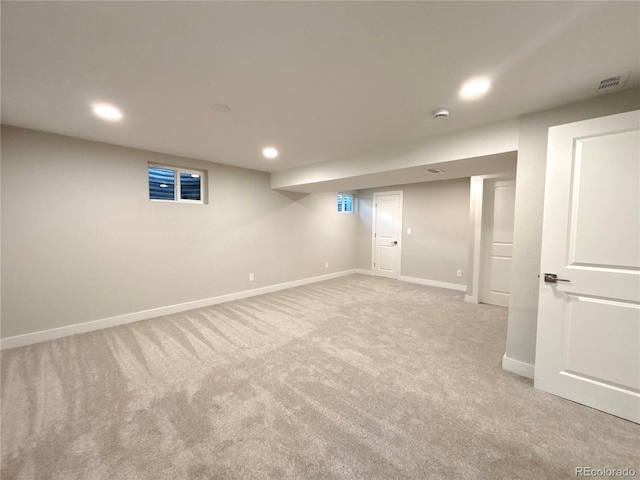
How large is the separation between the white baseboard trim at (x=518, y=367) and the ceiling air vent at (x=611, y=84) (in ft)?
7.23

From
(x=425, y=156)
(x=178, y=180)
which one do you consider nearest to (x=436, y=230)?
(x=425, y=156)

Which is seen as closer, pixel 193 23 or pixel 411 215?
pixel 193 23

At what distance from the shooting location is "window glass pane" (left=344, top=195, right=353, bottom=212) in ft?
22.6

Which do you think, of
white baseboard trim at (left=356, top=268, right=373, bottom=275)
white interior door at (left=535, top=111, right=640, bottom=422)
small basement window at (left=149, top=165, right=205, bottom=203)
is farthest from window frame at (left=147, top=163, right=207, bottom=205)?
white baseboard trim at (left=356, top=268, right=373, bottom=275)

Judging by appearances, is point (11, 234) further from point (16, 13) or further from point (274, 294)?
point (274, 294)

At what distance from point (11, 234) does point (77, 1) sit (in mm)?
2874

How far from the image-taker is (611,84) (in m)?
1.72

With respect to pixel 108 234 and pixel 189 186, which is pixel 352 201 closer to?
pixel 189 186

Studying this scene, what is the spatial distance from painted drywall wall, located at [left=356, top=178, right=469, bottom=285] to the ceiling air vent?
3.31 meters

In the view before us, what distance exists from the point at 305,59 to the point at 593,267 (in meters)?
2.43

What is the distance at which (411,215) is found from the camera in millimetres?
5816

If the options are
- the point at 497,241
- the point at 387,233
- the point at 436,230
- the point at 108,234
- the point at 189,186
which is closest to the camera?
the point at 108,234

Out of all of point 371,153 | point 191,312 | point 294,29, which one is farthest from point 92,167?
point 371,153

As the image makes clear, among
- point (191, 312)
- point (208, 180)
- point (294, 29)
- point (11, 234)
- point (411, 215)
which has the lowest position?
point (191, 312)
